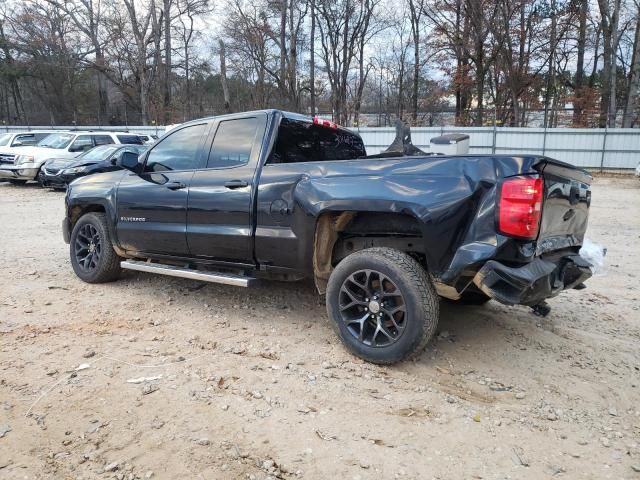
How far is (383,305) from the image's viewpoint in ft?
10.8

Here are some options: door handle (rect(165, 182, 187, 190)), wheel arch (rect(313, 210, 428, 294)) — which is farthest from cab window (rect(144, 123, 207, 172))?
wheel arch (rect(313, 210, 428, 294))

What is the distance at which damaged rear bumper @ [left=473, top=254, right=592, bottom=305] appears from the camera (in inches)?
111

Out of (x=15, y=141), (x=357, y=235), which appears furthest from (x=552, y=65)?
(x=357, y=235)

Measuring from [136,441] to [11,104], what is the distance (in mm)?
48092

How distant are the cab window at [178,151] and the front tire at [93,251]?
92cm

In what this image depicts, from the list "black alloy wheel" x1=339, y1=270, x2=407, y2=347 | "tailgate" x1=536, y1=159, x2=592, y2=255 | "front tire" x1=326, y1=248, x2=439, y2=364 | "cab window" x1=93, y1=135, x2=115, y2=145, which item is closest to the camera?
"tailgate" x1=536, y1=159, x2=592, y2=255

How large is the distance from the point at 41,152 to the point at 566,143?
65.3 feet

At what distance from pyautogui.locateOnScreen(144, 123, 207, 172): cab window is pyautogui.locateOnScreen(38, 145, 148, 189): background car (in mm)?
9458

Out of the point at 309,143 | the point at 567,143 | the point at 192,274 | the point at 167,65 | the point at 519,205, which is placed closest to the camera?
the point at 519,205

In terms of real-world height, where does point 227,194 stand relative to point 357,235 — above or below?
above

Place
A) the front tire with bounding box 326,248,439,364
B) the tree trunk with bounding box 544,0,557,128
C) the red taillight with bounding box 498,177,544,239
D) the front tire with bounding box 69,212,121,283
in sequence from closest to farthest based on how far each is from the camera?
1. the red taillight with bounding box 498,177,544,239
2. the front tire with bounding box 326,248,439,364
3. the front tire with bounding box 69,212,121,283
4. the tree trunk with bounding box 544,0,557,128

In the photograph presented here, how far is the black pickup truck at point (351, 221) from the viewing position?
2.89 m

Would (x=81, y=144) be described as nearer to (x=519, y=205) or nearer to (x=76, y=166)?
(x=76, y=166)

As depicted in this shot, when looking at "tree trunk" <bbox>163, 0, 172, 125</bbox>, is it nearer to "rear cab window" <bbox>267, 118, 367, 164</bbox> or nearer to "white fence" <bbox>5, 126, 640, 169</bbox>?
"white fence" <bbox>5, 126, 640, 169</bbox>
